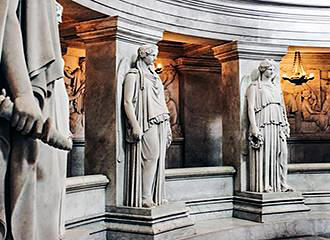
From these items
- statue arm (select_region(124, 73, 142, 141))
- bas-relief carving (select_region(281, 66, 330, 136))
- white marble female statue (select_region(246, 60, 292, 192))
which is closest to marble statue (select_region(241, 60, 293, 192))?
white marble female statue (select_region(246, 60, 292, 192))

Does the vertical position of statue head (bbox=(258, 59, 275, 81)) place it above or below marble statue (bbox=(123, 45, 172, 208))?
above

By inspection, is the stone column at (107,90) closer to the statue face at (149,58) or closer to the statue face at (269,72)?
the statue face at (149,58)

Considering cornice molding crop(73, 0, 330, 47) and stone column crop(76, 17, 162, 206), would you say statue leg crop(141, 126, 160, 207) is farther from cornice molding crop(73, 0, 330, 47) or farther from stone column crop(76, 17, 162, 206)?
cornice molding crop(73, 0, 330, 47)

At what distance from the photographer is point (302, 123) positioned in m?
11.0

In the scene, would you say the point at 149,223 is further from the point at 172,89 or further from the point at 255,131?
the point at 172,89

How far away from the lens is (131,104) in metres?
6.05

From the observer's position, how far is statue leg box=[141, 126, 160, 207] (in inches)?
239

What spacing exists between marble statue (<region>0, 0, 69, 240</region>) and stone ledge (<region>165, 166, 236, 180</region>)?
5.05m

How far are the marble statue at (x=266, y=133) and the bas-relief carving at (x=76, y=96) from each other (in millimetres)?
3090

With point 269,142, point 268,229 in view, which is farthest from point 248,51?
point 268,229

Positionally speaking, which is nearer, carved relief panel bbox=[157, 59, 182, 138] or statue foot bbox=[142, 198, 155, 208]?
statue foot bbox=[142, 198, 155, 208]

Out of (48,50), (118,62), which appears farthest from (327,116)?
(48,50)

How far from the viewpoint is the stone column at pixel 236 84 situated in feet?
26.2

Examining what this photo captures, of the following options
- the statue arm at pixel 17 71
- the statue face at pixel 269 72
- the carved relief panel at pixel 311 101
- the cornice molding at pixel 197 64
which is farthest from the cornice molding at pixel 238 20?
the statue arm at pixel 17 71
